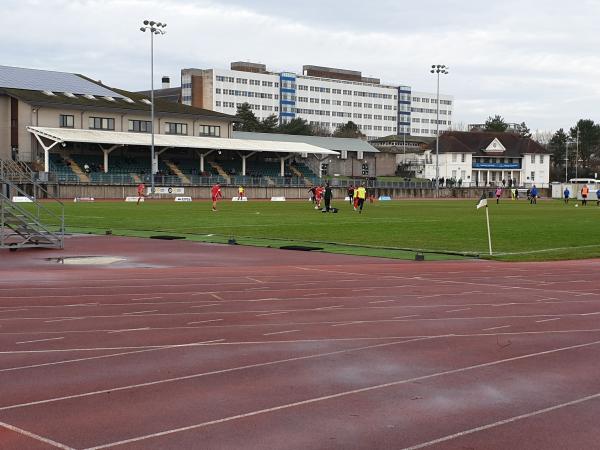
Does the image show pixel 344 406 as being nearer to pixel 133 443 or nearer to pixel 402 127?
pixel 133 443

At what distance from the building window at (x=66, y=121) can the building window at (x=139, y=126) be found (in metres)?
7.49

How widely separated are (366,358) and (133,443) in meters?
3.42

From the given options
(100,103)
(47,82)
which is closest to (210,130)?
(100,103)

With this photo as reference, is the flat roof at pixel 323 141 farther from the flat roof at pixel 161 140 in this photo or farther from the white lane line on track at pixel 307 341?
the white lane line on track at pixel 307 341

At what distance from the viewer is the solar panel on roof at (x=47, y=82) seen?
83969 mm

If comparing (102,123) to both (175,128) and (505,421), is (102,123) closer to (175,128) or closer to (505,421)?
(175,128)

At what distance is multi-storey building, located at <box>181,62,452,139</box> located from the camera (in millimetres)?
140250

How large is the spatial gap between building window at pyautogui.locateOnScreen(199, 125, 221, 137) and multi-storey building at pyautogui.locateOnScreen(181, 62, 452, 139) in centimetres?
4543

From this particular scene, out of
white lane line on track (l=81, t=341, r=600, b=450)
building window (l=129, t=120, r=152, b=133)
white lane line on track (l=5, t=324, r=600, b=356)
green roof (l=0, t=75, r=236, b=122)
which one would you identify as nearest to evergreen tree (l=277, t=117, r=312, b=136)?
green roof (l=0, t=75, r=236, b=122)

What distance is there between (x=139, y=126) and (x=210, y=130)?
9.93m

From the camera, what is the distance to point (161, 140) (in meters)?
81.4

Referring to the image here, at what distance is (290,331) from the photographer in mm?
9977

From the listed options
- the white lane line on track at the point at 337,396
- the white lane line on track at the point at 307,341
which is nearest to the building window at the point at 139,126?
the white lane line on track at the point at 307,341

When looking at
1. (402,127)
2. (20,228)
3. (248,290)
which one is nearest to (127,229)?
(20,228)
